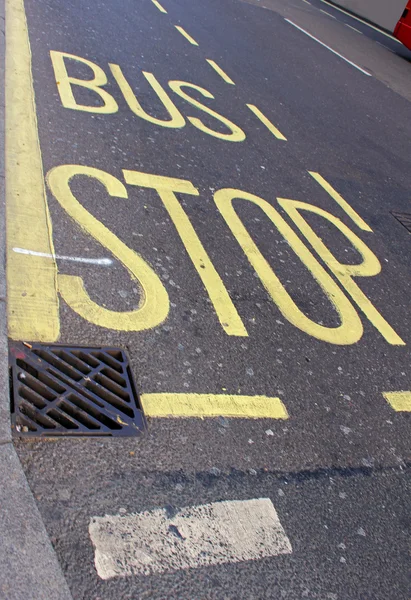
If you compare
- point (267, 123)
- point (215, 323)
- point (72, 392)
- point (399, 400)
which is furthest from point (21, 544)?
point (267, 123)

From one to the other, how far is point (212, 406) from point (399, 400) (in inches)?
49.8

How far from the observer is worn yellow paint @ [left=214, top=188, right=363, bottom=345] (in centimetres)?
418

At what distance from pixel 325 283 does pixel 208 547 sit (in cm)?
254

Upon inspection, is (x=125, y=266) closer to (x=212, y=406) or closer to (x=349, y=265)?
(x=212, y=406)

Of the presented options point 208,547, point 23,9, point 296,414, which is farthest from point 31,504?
point 23,9

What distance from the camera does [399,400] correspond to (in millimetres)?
3855

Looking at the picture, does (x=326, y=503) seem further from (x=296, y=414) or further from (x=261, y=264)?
(x=261, y=264)

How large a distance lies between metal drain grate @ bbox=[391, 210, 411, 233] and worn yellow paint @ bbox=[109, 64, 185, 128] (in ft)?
7.35

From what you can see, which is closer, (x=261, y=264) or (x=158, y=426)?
(x=158, y=426)

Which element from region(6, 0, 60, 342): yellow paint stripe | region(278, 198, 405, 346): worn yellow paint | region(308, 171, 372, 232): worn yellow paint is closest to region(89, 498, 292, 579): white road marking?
region(6, 0, 60, 342): yellow paint stripe

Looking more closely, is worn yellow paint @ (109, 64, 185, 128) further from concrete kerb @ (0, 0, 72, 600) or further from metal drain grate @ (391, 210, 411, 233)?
concrete kerb @ (0, 0, 72, 600)

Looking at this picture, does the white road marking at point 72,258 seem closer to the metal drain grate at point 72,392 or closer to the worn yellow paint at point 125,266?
the worn yellow paint at point 125,266

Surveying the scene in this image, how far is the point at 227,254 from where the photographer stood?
180 inches

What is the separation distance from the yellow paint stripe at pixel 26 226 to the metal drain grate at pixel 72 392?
0.15 metres
